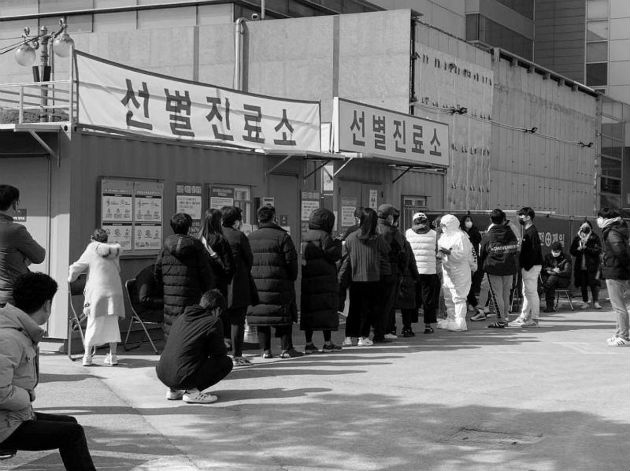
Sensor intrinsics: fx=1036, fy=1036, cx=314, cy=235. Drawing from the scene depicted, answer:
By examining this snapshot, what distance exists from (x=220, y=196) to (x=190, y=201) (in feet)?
2.10

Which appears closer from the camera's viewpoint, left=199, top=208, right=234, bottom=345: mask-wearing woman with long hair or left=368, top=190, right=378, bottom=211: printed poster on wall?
left=199, top=208, right=234, bottom=345: mask-wearing woman with long hair

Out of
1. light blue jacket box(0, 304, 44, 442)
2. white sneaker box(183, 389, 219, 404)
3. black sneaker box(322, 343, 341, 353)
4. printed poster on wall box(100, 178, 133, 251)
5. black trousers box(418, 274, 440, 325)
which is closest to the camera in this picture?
light blue jacket box(0, 304, 44, 442)

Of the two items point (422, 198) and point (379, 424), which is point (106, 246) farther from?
point (422, 198)

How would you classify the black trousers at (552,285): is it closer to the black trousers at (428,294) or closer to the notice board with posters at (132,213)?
the black trousers at (428,294)

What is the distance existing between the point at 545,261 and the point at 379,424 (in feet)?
37.9

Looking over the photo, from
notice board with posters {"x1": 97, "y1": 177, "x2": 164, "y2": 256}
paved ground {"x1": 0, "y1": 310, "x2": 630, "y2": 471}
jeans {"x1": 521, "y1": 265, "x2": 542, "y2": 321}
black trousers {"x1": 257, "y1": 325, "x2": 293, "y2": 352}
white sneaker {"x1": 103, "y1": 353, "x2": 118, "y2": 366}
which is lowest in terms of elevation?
paved ground {"x1": 0, "y1": 310, "x2": 630, "y2": 471}

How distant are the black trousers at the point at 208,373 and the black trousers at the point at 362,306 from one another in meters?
4.22

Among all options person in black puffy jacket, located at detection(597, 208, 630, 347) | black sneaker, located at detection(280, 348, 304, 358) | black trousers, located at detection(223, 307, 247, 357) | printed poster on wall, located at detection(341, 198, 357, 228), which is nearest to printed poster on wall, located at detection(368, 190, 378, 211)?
printed poster on wall, located at detection(341, 198, 357, 228)

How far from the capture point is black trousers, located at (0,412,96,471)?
5469mm

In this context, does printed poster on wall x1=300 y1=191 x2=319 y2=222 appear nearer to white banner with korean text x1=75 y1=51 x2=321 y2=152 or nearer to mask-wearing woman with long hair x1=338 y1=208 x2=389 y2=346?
white banner with korean text x1=75 y1=51 x2=321 y2=152

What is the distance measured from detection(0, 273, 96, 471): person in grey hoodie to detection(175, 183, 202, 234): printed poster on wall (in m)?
7.69

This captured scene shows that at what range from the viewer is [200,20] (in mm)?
33031

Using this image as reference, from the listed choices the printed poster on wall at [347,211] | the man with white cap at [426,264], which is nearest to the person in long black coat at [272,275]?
the man with white cap at [426,264]

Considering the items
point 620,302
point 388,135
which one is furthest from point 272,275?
point 388,135
